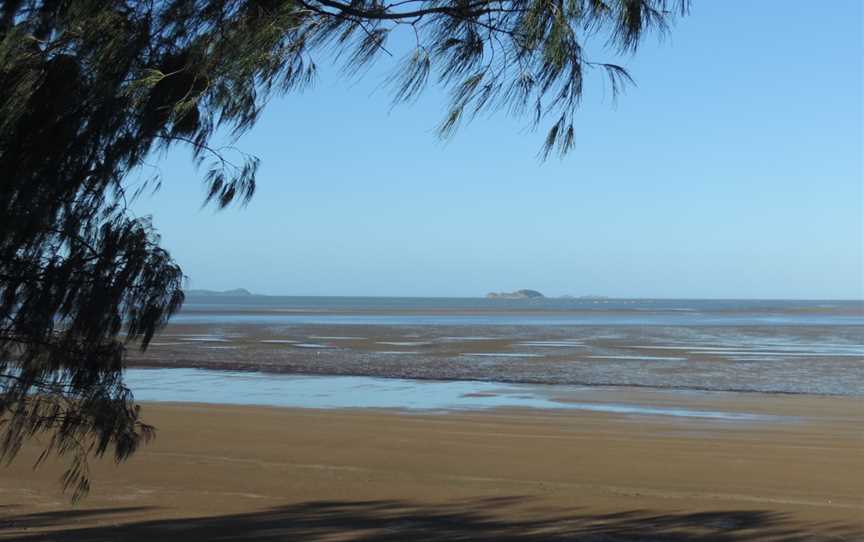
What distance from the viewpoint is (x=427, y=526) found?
7168 mm

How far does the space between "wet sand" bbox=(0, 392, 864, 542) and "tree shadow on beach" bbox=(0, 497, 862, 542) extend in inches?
0.9

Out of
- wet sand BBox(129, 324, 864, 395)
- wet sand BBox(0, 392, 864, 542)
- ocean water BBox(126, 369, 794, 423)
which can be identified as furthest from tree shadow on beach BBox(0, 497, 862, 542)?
wet sand BBox(129, 324, 864, 395)

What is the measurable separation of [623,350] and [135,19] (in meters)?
24.4

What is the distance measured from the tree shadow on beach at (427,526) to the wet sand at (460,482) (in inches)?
0.9

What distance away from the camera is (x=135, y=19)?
4855 mm

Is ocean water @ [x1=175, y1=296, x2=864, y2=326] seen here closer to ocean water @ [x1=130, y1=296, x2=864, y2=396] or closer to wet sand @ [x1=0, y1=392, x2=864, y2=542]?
ocean water @ [x1=130, y1=296, x2=864, y2=396]

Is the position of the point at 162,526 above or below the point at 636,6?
below

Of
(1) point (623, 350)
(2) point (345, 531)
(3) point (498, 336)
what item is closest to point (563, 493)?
(2) point (345, 531)

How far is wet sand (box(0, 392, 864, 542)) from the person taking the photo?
7078 millimetres

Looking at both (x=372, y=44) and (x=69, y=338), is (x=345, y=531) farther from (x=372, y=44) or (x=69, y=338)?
(x=372, y=44)

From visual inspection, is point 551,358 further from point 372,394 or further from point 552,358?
point 372,394

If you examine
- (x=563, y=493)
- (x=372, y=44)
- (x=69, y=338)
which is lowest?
(x=563, y=493)

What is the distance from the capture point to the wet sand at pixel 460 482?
7.08m

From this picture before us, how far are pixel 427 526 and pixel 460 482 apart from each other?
5.72 feet
